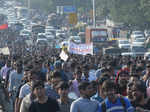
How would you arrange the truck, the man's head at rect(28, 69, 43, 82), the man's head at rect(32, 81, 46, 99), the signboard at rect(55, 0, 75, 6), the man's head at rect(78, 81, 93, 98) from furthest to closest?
the signboard at rect(55, 0, 75, 6) → the truck → the man's head at rect(28, 69, 43, 82) → the man's head at rect(78, 81, 93, 98) → the man's head at rect(32, 81, 46, 99)

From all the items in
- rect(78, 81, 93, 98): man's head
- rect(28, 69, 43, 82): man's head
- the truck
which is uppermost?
rect(78, 81, 93, 98): man's head

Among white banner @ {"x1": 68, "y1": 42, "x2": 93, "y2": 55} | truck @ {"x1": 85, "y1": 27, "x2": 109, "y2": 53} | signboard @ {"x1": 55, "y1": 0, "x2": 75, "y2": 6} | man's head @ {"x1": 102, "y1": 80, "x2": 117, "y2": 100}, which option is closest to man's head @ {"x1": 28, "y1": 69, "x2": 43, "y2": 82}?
man's head @ {"x1": 102, "y1": 80, "x2": 117, "y2": 100}

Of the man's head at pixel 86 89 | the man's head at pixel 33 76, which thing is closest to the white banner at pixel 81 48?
the man's head at pixel 33 76

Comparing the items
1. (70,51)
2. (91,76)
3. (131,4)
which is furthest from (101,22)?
(91,76)

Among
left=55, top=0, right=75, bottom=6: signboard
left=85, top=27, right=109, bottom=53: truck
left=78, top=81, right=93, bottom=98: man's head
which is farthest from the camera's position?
left=55, top=0, right=75, bottom=6: signboard

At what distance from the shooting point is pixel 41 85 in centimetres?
788

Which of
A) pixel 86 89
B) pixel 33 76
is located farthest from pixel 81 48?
pixel 86 89

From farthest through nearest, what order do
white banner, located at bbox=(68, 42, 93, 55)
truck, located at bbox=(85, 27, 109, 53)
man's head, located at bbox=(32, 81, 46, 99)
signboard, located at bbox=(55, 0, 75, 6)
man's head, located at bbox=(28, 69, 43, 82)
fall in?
signboard, located at bbox=(55, 0, 75, 6)
truck, located at bbox=(85, 27, 109, 53)
white banner, located at bbox=(68, 42, 93, 55)
man's head, located at bbox=(28, 69, 43, 82)
man's head, located at bbox=(32, 81, 46, 99)

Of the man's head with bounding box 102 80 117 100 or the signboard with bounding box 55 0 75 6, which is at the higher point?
the man's head with bounding box 102 80 117 100

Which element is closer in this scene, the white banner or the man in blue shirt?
the man in blue shirt

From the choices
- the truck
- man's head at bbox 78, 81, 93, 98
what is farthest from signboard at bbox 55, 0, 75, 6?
man's head at bbox 78, 81, 93, 98

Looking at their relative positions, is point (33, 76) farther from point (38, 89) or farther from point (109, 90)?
point (109, 90)

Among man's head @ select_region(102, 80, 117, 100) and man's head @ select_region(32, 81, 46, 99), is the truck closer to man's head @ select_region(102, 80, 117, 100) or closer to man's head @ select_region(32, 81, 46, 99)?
man's head @ select_region(32, 81, 46, 99)

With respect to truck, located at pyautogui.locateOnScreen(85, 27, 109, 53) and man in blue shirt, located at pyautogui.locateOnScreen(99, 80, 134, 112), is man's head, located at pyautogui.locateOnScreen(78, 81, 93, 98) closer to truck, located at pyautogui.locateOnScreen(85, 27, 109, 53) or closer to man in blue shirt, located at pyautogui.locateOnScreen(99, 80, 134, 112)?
man in blue shirt, located at pyautogui.locateOnScreen(99, 80, 134, 112)
